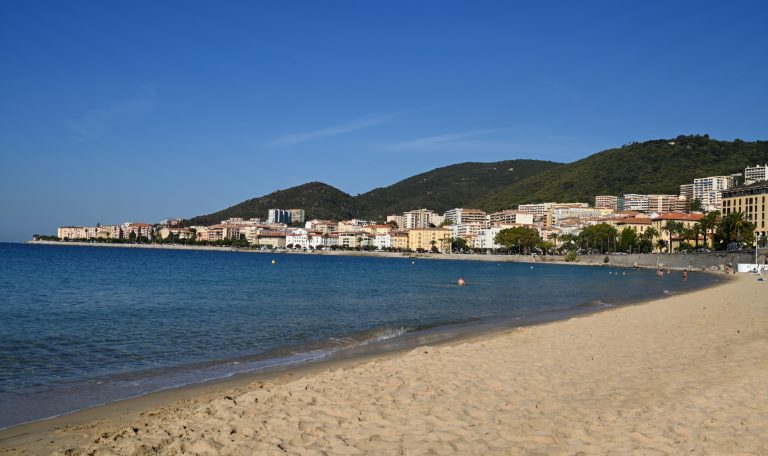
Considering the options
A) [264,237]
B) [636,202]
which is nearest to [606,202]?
[636,202]

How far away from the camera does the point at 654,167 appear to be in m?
187

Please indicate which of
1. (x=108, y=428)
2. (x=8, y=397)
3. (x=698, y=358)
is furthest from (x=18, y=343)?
(x=698, y=358)

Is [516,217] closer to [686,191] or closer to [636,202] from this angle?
[636,202]

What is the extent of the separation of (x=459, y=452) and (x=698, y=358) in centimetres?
666

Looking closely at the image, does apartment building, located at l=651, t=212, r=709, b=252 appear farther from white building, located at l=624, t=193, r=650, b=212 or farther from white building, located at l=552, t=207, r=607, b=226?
white building, located at l=624, t=193, r=650, b=212

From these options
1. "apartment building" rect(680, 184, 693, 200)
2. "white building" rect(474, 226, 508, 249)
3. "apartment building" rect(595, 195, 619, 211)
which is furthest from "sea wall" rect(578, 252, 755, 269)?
"apartment building" rect(680, 184, 693, 200)

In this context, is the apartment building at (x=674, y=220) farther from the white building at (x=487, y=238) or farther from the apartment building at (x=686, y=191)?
the apartment building at (x=686, y=191)

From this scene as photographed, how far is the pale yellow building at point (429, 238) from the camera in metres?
164

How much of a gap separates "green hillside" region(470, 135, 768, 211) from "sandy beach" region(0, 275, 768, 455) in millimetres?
177709

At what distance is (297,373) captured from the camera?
10.6 metres

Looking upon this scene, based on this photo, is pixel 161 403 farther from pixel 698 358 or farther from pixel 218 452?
pixel 698 358

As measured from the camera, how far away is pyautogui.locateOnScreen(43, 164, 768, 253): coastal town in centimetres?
9525

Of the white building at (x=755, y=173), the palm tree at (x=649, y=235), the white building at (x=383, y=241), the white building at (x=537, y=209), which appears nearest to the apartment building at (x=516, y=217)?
the white building at (x=537, y=209)

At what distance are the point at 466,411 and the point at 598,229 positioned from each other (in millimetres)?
115462
